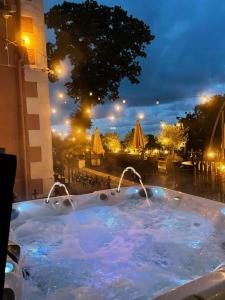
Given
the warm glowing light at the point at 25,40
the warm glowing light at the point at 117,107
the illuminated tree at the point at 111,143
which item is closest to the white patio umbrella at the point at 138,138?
the warm glowing light at the point at 117,107

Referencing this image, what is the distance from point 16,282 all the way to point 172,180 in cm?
689

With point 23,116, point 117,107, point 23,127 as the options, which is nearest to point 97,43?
point 117,107

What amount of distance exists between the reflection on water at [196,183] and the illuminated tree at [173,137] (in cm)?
651

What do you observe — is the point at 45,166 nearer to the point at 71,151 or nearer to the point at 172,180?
the point at 172,180

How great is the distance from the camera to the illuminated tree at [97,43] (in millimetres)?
11141

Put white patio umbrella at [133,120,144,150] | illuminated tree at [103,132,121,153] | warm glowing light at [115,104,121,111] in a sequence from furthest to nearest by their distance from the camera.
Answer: illuminated tree at [103,132,121,153], warm glowing light at [115,104,121,111], white patio umbrella at [133,120,144,150]

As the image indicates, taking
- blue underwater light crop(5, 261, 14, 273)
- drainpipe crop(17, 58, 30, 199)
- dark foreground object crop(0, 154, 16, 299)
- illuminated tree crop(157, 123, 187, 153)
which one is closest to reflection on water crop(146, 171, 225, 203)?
drainpipe crop(17, 58, 30, 199)

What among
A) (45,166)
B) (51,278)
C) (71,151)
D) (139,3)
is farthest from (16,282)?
(139,3)

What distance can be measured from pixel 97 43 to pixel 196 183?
6.86m

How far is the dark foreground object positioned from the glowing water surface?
84.6 inches

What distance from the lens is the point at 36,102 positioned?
228 inches

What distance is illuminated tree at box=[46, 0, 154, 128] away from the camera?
36.6 feet

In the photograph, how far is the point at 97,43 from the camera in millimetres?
11328

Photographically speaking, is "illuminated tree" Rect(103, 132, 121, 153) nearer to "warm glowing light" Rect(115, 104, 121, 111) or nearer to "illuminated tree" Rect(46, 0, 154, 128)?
"illuminated tree" Rect(46, 0, 154, 128)
